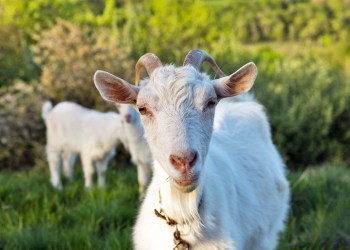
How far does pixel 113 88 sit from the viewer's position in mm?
2936

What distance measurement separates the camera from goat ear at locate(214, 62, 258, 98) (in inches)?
117

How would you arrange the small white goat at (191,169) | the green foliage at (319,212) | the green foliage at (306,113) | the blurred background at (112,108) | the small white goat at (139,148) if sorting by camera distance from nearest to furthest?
the small white goat at (191,169), the green foliage at (319,212), the blurred background at (112,108), the small white goat at (139,148), the green foliage at (306,113)

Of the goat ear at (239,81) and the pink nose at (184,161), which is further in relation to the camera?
the goat ear at (239,81)

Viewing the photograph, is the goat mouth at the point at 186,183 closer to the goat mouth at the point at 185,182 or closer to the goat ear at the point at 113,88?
the goat mouth at the point at 185,182

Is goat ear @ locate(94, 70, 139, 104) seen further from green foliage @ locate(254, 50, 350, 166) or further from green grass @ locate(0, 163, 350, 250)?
green foliage @ locate(254, 50, 350, 166)

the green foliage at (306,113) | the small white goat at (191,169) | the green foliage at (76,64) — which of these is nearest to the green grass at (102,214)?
the small white goat at (191,169)

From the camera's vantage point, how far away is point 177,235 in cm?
289

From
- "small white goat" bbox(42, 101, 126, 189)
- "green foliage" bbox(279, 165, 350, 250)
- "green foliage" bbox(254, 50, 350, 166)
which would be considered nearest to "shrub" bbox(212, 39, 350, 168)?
"green foliage" bbox(254, 50, 350, 166)

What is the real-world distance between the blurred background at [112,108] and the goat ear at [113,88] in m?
1.66

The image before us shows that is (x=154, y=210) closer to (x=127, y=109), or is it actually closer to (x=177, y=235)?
(x=177, y=235)

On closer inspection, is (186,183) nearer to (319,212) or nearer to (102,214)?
(102,214)

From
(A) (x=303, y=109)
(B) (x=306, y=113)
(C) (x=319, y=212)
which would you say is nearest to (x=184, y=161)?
(C) (x=319, y=212)

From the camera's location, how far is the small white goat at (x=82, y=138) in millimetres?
6570

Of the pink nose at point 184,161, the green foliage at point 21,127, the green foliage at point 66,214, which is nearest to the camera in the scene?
the pink nose at point 184,161
